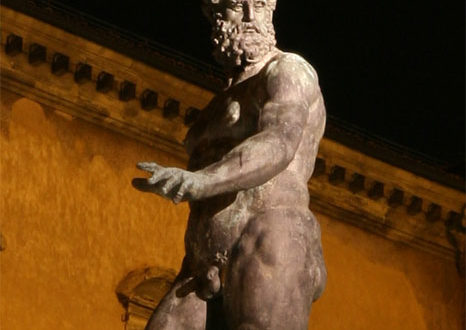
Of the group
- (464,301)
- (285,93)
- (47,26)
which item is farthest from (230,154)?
(464,301)

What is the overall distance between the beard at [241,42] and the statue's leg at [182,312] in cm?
69

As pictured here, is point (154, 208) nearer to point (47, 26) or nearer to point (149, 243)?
point (149, 243)

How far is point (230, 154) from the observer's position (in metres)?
6.98

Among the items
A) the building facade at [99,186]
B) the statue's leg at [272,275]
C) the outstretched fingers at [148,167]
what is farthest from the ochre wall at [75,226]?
the outstretched fingers at [148,167]

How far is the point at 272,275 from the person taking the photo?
6.93 meters

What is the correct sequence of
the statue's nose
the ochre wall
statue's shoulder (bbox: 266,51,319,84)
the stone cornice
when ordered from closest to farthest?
1. statue's shoulder (bbox: 266,51,319,84)
2. the statue's nose
3. the ochre wall
4. the stone cornice

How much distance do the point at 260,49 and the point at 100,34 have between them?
14078 millimetres

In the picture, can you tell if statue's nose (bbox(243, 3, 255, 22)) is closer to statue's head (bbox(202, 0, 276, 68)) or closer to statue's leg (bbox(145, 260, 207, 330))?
statue's head (bbox(202, 0, 276, 68))

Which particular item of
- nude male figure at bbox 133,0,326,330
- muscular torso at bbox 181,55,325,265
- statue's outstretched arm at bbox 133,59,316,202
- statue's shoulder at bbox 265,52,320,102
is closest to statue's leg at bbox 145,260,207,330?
nude male figure at bbox 133,0,326,330

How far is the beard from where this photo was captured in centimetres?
731

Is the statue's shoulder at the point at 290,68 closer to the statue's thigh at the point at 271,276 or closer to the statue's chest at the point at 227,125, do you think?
the statue's chest at the point at 227,125

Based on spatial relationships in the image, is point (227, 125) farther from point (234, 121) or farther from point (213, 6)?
point (213, 6)

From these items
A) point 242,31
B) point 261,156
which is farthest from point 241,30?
point 261,156

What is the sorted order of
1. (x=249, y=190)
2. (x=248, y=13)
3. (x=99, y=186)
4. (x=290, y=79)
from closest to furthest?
(x=249, y=190), (x=290, y=79), (x=248, y=13), (x=99, y=186)
